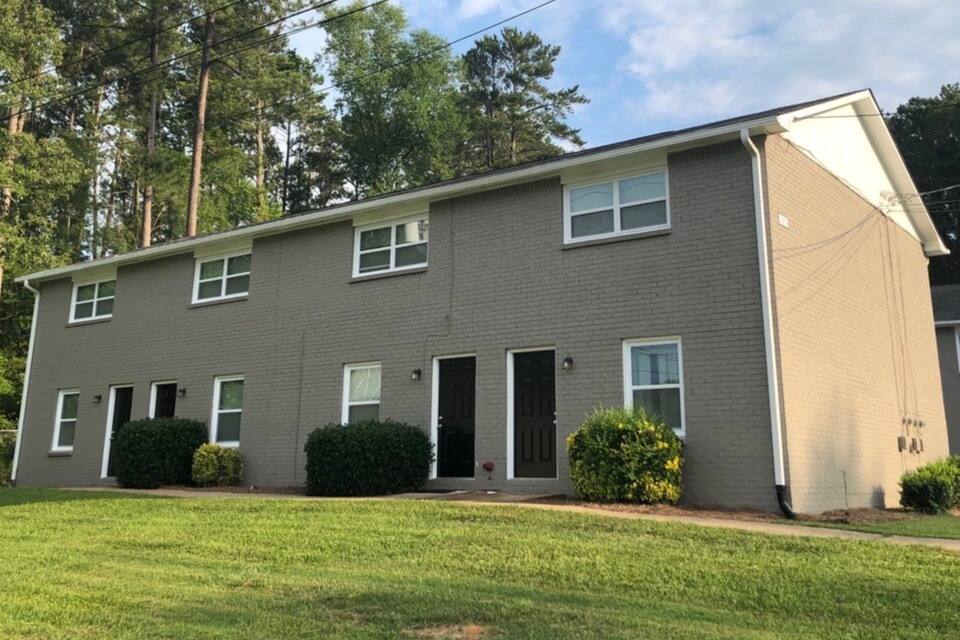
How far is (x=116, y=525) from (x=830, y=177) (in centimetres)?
1199

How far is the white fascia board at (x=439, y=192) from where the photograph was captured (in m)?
11.2

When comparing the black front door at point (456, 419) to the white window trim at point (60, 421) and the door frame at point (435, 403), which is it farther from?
the white window trim at point (60, 421)

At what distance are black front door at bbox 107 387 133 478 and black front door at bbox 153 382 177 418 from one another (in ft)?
2.37

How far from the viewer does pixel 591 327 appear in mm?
12094

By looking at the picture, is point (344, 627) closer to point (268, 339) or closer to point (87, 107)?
point (268, 339)

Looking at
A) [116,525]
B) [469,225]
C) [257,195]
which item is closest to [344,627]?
[116,525]

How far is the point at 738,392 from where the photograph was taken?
1075 cm

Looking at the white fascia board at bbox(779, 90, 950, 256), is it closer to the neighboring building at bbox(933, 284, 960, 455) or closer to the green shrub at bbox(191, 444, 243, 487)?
the neighboring building at bbox(933, 284, 960, 455)

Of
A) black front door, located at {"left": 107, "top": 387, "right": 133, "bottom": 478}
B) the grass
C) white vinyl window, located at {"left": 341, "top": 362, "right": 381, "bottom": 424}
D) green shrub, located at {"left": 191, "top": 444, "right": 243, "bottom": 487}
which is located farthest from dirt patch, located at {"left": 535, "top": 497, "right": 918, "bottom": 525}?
black front door, located at {"left": 107, "top": 387, "right": 133, "bottom": 478}

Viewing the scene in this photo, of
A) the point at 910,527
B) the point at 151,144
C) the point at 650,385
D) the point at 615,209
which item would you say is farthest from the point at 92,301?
the point at 910,527

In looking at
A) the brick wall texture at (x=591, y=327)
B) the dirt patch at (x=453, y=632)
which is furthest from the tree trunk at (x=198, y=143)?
the dirt patch at (x=453, y=632)

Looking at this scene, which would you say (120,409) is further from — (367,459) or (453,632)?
(453,632)

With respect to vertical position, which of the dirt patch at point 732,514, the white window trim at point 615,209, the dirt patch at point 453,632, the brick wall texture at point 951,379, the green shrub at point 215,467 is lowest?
the dirt patch at point 453,632

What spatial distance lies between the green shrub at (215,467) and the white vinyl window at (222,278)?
3.27 m
